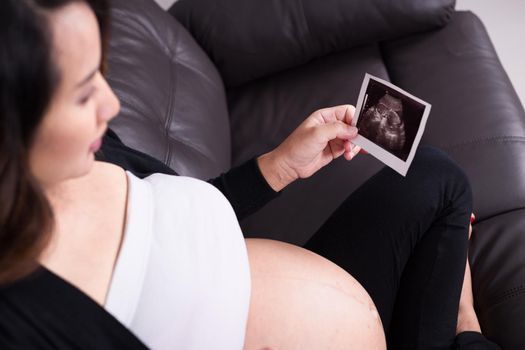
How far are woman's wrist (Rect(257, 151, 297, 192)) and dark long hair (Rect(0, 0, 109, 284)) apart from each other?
549 mm

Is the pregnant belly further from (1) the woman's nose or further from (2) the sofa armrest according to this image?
(2) the sofa armrest

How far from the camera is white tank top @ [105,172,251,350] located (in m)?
0.87

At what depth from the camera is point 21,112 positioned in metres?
0.65

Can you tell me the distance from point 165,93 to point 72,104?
2.76ft

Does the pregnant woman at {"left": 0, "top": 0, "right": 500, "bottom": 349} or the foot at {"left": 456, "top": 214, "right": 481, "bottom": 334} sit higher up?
the pregnant woman at {"left": 0, "top": 0, "right": 500, "bottom": 349}

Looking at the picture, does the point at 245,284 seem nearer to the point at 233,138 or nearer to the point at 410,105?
the point at 410,105

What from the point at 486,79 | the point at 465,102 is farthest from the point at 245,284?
the point at 486,79

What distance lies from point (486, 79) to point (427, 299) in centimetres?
83

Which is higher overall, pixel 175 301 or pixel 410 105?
pixel 410 105

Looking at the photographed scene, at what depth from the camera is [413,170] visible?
49.8 inches

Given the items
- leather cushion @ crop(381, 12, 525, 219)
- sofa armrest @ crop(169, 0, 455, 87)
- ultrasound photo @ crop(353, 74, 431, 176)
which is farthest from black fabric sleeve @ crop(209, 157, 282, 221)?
sofa armrest @ crop(169, 0, 455, 87)

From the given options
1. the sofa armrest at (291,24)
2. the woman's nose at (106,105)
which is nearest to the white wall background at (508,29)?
the sofa armrest at (291,24)

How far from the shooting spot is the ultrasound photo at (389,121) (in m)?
1.11

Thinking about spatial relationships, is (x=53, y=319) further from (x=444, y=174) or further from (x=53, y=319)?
(x=444, y=174)
